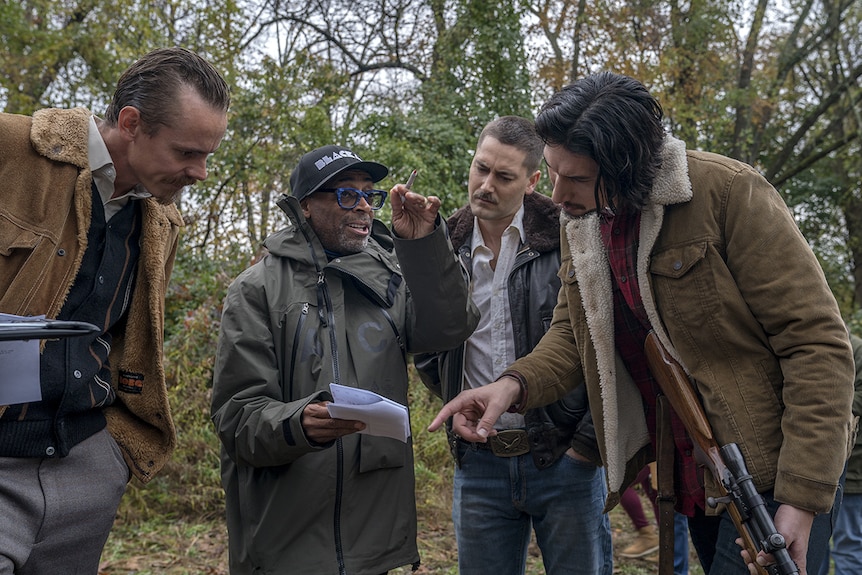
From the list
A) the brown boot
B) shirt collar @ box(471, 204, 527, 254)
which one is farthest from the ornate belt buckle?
the brown boot

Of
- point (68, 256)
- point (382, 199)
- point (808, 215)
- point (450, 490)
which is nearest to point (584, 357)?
point (382, 199)

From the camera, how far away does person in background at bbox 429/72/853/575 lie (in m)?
2.27

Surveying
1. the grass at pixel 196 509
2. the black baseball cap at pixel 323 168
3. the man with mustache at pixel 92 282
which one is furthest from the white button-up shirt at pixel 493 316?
the grass at pixel 196 509

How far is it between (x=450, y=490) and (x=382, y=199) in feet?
14.0

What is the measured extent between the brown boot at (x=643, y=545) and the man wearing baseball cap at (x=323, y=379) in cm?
374

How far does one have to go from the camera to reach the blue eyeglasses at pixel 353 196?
3285mm

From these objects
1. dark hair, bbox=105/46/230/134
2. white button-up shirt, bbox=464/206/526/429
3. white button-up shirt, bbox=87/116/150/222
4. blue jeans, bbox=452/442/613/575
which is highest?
dark hair, bbox=105/46/230/134

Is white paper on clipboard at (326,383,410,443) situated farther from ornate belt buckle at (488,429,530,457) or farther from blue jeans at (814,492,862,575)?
blue jeans at (814,492,862,575)

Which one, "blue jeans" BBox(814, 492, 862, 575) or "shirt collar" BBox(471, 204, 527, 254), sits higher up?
"shirt collar" BBox(471, 204, 527, 254)

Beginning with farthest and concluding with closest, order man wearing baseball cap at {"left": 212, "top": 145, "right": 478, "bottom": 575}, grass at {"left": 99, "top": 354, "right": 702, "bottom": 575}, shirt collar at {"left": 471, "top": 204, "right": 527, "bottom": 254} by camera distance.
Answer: grass at {"left": 99, "top": 354, "right": 702, "bottom": 575} → shirt collar at {"left": 471, "top": 204, "right": 527, "bottom": 254} → man wearing baseball cap at {"left": 212, "top": 145, "right": 478, "bottom": 575}

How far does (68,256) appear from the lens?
2484 millimetres

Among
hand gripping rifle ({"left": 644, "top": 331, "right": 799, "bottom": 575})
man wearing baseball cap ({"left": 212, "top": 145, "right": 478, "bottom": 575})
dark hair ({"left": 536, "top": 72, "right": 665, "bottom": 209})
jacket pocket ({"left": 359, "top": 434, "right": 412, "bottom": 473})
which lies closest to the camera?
hand gripping rifle ({"left": 644, "top": 331, "right": 799, "bottom": 575})

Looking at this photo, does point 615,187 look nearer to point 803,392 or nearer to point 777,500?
point 803,392

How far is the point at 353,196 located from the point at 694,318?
144 centimetres
